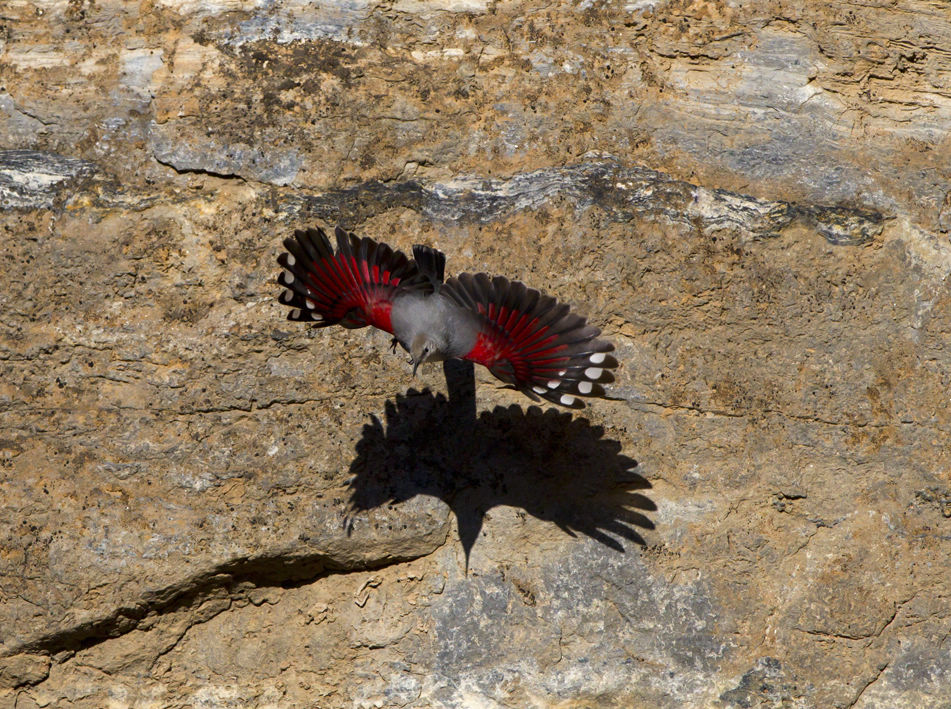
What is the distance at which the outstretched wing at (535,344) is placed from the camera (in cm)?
399

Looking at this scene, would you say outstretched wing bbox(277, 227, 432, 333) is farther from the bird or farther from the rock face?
the rock face

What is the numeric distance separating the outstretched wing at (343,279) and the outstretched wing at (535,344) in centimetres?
31

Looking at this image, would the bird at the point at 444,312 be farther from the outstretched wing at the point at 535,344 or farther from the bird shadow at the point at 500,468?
the bird shadow at the point at 500,468

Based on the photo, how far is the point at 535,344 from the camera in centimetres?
409

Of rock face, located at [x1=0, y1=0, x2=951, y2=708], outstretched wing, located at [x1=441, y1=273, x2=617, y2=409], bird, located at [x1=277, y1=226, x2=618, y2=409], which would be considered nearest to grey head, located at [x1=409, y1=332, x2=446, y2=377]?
bird, located at [x1=277, y1=226, x2=618, y2=409]

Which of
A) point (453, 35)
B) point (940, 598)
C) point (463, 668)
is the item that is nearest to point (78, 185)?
point (453, 35)

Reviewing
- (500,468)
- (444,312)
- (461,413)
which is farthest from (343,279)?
(500,468)

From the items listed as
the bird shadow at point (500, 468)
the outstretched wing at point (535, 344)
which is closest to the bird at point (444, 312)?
the outstretched wing at point (535, 344)

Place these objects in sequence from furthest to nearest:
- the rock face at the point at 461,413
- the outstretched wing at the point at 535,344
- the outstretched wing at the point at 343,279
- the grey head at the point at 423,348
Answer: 1. the rock face at the point at 461,413
2. the outstretched wing at the point at 343,279
3. the grey head at the point at 423,348
4. the outstretched wing at the point at 535,344

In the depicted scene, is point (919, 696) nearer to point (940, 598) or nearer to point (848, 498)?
point (940, 598)

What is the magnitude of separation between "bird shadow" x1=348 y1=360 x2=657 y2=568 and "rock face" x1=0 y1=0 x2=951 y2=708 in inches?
0.5

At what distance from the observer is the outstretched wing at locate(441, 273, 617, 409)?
399cm

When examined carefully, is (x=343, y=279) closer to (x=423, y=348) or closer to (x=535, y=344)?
(x=423, y=348)

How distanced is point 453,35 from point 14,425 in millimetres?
2650
